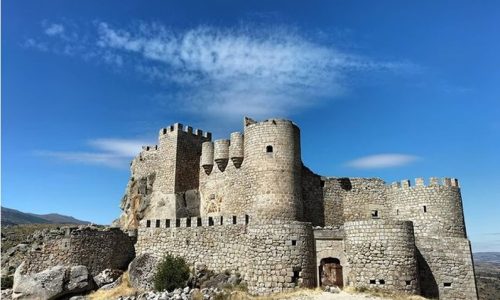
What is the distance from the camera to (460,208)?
25.1 metres

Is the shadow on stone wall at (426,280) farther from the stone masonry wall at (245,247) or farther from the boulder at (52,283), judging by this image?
the boulder at (52,283)

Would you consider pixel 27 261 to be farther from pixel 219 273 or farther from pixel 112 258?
pixel 219 273

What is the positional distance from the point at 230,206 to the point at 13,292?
13.2 m

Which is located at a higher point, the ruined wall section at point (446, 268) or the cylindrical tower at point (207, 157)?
the cylindrical tower at point (207, 157)

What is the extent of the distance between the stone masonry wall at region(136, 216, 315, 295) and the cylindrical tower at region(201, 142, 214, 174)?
6033 mm

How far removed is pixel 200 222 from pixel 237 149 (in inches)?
236

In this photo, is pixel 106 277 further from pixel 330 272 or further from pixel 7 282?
pixel 330 272

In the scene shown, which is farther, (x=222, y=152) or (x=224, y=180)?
(x=222, y=152)

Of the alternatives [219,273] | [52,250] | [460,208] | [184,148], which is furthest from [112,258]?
[460,208]

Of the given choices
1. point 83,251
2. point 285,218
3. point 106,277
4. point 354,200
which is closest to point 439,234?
point 354,200

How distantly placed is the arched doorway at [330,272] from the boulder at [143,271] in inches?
359

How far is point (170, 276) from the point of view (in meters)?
20.2

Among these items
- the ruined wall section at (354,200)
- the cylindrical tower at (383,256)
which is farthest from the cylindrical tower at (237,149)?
the cylindrical tower at (383,256)

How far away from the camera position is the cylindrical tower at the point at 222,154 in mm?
27844
